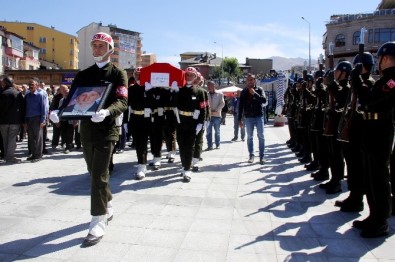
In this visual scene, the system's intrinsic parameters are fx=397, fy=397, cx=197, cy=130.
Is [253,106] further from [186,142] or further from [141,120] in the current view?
[141,120]

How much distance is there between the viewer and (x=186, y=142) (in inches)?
316

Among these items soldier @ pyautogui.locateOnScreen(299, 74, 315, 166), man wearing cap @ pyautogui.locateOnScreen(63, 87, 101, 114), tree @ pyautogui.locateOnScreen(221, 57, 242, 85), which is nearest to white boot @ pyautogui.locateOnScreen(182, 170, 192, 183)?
soldier @ pyautogui.locateOnScreen(299, 74, 315, 166)

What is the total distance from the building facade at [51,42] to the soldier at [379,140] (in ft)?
327

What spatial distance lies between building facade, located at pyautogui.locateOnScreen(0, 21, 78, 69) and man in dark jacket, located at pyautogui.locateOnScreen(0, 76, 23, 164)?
92.5 m

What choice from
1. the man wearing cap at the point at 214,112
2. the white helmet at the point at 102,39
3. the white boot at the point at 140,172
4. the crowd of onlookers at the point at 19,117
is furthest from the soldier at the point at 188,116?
the man wearing cap at the point at 214,112

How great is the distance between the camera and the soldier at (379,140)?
4586mm

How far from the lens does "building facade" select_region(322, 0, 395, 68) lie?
59.2m

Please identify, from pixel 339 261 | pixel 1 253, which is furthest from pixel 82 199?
pixel 339 261

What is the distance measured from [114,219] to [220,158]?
603 cm

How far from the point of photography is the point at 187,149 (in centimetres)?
802

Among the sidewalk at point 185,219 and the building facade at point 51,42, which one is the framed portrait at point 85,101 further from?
the building facade at point 51,42

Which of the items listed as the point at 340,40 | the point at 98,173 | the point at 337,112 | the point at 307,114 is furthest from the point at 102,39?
the point at 340,40

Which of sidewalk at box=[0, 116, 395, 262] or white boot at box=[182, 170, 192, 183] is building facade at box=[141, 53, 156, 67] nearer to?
sidewalk at box=[0, 116, 395, 262]

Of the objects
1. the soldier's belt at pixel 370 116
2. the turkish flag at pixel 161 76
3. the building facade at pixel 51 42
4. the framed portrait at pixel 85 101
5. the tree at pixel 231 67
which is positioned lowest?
the soldier's belt at pixel 370 116
